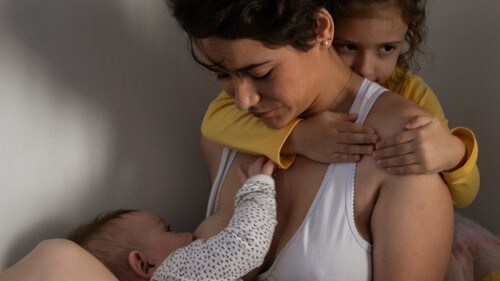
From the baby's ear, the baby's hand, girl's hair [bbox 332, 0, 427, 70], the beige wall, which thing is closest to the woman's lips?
the baby's hand

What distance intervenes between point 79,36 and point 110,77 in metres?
0.11

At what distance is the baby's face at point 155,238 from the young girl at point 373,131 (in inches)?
8.2

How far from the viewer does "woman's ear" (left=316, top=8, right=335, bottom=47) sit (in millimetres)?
1133

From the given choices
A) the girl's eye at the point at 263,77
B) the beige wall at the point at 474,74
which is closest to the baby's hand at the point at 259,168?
the girl's eye at the point at 263,77

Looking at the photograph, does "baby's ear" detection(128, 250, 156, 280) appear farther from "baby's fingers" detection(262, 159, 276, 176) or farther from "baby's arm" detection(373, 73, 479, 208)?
"baby's arm" detection(373, 73, 479, 208)

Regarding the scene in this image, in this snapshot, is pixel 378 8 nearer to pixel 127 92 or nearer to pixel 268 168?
pixel 268 168

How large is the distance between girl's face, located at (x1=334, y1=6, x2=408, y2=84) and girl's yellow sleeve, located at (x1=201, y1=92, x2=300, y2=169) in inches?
6.8

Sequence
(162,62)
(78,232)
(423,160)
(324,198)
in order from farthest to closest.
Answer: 1. (162,62)
2. (78,232)
3. (324,198)
4. (423,160)

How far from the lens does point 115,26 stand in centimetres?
148

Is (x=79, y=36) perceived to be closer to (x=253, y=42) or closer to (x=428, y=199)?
(x=253, y=42)

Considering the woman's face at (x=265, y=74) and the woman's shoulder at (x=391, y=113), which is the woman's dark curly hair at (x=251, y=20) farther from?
the woman's shoulder at (x=391, y=113)

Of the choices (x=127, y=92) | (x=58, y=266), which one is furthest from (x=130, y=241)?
(x=127, y=92)

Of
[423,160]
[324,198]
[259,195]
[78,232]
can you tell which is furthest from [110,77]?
[423,160]

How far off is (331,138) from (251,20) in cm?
26
